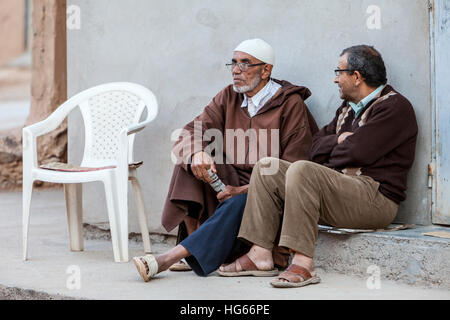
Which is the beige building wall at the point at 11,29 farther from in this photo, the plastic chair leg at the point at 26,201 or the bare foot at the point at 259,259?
the bare foot at the point at 259,259

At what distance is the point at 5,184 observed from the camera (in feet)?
29.7

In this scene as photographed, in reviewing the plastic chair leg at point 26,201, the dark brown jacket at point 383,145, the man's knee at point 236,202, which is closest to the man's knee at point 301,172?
the dark brown jacket at point 383,145

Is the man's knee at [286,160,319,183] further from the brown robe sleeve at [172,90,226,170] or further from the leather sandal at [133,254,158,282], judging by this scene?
the leather sandal at [133,254,158,282]

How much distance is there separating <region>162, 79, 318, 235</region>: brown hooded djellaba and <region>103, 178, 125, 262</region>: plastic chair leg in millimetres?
356

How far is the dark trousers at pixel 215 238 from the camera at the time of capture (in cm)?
441

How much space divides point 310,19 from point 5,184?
5.29 m

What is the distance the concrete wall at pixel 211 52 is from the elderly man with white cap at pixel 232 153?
272mm

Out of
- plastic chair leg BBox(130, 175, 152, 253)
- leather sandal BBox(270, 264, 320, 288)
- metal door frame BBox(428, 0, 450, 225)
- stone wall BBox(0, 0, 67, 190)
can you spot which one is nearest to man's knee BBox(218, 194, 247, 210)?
leather sandal BBox(270, 264, 320, 288)

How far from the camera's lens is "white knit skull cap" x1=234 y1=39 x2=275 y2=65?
4.93 m

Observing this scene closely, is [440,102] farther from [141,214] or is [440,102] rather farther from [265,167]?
[141,214]

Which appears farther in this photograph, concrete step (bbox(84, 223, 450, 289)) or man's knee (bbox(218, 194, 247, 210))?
man's knee (bbox(218, 194, 247, 210))
